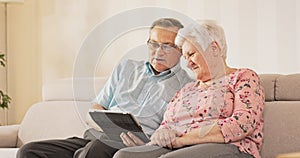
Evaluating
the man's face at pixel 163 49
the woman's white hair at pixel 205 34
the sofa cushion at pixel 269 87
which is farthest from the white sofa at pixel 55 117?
the sofa cushion at pixel 269 87

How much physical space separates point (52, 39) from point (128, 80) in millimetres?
1602

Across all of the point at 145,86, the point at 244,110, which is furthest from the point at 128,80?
the point at 244,110

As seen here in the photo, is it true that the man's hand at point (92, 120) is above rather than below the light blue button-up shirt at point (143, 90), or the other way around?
below

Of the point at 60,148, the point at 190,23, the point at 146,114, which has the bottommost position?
the point at 60,148

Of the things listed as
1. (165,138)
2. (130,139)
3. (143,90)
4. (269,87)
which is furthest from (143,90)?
(269,87)

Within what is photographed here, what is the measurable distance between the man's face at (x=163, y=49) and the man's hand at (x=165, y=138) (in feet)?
1.27

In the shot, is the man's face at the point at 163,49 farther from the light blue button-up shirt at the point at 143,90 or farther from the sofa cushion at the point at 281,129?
the sofa cushion at the point at 281,129

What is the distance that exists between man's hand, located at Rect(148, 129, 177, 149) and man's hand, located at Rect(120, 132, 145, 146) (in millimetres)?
128

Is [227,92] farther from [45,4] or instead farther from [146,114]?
[45,4]

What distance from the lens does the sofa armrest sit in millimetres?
3298

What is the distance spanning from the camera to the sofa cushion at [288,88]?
7.89 feet

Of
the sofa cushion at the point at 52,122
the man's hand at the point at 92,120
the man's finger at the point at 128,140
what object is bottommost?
the sofa cushion at the point at 52,122

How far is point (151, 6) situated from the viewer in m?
3.58

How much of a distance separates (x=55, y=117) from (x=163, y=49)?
3.60 feet
